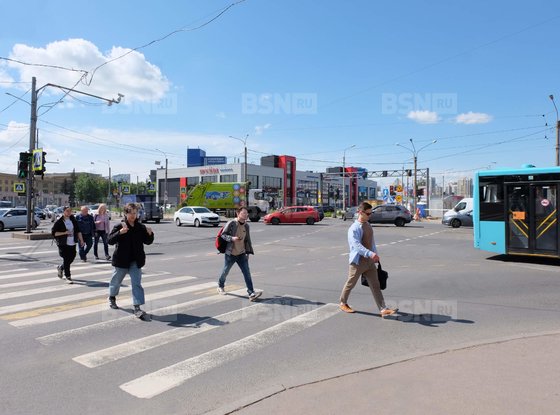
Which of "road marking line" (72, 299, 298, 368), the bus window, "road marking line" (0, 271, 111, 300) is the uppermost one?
the bus window

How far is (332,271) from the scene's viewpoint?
10.8 m

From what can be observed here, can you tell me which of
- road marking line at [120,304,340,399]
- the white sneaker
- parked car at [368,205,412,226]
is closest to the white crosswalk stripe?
the white sneaker

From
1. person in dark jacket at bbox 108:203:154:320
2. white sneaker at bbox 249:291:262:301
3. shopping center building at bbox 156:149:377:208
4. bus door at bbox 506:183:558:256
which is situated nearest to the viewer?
person in dark jacket at bbox 108:203:154:320

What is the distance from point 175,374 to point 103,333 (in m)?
1.84

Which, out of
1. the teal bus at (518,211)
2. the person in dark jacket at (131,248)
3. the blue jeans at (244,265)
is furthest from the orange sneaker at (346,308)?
the teal bus at (518,211)

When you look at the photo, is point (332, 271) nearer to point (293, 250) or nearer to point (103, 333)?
point (293, 250)

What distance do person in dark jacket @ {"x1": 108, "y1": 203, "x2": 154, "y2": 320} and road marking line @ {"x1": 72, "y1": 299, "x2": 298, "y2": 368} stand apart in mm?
879

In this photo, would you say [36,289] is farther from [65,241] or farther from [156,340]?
[156,340]

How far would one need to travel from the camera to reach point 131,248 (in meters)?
6.33

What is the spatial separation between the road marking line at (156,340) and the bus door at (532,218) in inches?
360

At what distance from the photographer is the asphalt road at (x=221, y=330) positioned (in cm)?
387

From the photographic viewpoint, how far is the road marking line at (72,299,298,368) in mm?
4625

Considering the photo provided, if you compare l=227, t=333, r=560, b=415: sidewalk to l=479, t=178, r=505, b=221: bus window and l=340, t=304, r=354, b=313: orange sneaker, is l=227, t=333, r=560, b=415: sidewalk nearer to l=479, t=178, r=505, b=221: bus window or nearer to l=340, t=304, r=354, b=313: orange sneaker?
l=340, t=304, r=354, b=313: orange sneaker

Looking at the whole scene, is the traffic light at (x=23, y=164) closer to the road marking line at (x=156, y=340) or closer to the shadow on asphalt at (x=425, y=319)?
the road marking line at (x=156, y=340)
